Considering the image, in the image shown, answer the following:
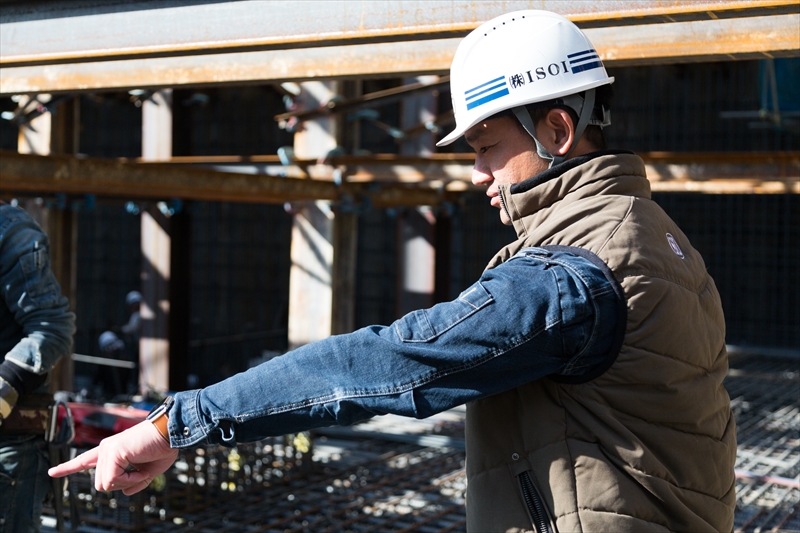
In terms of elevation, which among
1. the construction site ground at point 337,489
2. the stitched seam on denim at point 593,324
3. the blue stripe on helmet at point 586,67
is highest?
the blue stripe on helmet at point 586,67

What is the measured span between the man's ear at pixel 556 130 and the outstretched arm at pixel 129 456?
3.13 feet

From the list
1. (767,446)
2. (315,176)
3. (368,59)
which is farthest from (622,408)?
(767,446)

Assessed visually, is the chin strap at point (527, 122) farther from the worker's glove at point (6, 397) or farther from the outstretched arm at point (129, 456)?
the worker's glove at point (6, 397)

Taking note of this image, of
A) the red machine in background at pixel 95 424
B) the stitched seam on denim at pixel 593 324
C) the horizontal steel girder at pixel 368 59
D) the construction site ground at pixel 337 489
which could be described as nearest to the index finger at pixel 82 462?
the stitched seam on denim at pixel 593 324

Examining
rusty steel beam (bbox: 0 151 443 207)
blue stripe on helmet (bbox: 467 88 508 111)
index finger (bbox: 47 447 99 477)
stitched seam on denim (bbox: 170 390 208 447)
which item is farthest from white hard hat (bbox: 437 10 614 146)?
rusty steel beam (bbox: 0 151 443 207)

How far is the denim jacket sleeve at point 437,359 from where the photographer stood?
4.90ft

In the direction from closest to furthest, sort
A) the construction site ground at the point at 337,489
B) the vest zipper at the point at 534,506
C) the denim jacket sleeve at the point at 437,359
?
the denim jacket sleeve at the point at 437,359 → the vest zipper at the point at 534,506 → the construction site ground at the point at 337,489

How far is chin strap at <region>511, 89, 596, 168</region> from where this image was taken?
174 centimetres

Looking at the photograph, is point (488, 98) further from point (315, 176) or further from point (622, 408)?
point (315, 176)

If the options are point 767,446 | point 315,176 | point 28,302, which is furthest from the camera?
point 767,446

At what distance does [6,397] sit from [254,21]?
1574 mm

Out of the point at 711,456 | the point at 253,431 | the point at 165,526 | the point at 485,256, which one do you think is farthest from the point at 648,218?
the point at 485,256

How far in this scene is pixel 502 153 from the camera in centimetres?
180

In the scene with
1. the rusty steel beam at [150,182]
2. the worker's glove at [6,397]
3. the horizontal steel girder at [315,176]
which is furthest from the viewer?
the horizontal steel girder at [315,176]
